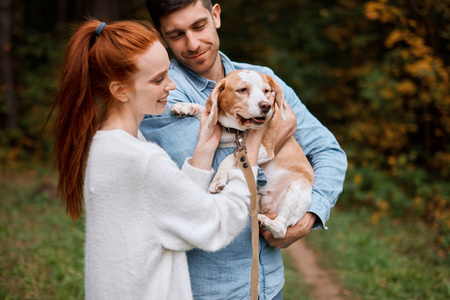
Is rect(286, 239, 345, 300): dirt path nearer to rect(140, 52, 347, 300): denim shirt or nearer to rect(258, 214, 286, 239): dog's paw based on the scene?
rect(140, 52, 347, 300): denim shirt

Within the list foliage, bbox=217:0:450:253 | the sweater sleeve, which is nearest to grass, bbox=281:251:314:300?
foliage, bbox=217:0:450:253

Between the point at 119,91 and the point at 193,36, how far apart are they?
712 mm

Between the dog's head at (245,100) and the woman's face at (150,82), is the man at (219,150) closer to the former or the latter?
the dog's head at (245,100)

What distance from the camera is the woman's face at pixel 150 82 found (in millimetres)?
1758

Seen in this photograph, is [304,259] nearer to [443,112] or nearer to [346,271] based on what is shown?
[346,271]

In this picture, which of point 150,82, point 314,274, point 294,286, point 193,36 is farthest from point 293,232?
point 314,274

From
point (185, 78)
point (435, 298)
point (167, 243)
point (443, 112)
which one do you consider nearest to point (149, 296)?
point (167, 243)

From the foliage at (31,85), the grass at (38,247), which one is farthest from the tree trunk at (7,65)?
the grass at (38,247)

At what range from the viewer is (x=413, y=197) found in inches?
294

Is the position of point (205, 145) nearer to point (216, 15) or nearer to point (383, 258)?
point (216, 15)

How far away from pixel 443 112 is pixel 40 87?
1020 centimetres

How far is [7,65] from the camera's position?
10.6 meters

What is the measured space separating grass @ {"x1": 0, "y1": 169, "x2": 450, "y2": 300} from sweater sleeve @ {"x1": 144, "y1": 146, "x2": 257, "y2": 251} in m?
2.93

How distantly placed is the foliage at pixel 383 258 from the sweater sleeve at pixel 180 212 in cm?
355
